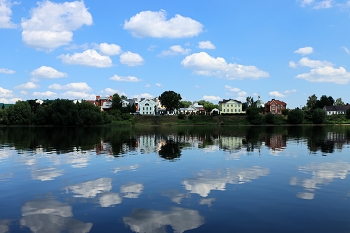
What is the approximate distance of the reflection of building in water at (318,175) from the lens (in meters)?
16.3

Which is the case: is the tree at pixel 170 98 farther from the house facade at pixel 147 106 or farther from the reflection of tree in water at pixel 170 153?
the reflection of tree in water at pixel 170 153

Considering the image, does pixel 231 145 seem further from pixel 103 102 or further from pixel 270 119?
pixel 103 102

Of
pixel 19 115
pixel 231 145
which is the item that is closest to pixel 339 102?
pixel 231 145

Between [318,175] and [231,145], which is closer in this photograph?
[318,175]

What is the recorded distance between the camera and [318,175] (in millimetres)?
20062

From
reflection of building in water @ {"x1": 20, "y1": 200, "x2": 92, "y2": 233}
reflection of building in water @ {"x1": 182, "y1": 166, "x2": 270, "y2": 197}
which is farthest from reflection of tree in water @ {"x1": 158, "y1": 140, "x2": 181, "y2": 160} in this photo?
reflection of building in water @ {"x1": 20, "y1": 200, "x2": 92, "y2": 233}

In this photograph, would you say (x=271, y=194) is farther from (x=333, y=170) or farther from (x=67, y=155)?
(x=67, y=155)

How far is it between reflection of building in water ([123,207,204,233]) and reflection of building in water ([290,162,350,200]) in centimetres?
621

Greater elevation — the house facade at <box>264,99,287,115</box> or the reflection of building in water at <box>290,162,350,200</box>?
the house facade at <box>264,99,287,115</box>

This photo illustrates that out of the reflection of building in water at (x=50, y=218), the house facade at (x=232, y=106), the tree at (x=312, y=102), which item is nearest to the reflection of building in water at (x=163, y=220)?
the reflection of building in water at (x=50, y=218)

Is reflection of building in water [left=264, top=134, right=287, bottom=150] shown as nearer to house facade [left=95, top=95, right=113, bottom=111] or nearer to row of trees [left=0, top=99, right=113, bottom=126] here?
row of trees [left=0, top=99, right=113, bottom=126]

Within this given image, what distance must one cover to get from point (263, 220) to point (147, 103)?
462 ft

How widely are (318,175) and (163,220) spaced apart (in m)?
12.8

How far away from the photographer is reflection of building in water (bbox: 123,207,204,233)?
10.9 meters
